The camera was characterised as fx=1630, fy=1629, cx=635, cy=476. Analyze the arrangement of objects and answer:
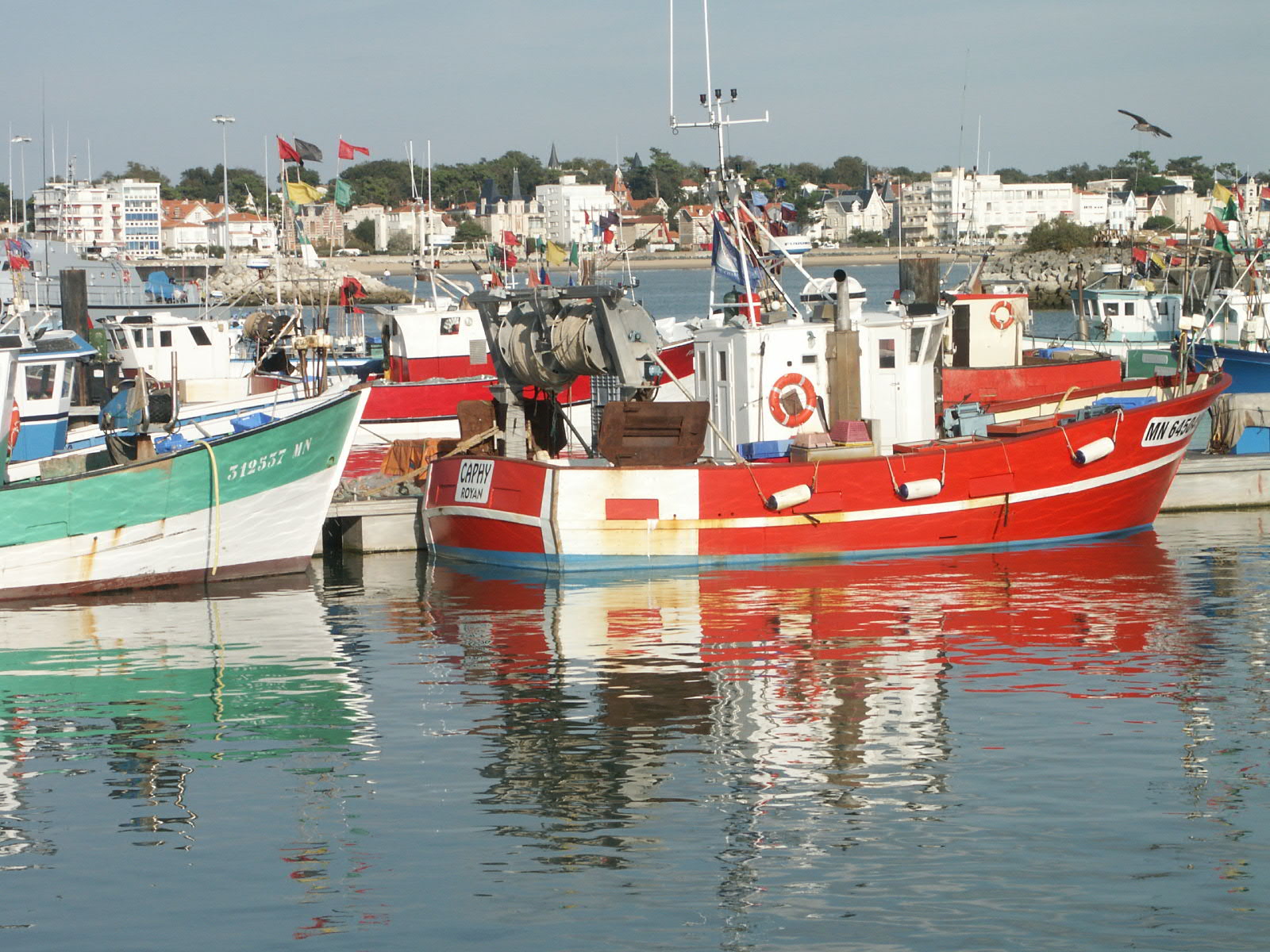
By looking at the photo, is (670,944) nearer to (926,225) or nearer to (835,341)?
(835,341)

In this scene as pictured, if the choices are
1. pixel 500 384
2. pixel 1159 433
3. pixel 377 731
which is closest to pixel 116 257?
pixel 500 384

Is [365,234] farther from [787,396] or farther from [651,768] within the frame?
[651,768]

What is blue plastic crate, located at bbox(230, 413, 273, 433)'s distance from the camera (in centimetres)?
2580

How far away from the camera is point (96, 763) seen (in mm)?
11891

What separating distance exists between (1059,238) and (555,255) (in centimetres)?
8009

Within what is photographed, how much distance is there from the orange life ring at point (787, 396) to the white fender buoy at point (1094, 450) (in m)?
3.39

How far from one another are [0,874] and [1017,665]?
8.66m

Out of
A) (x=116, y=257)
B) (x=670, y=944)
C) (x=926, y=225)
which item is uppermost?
(x=926, y=225)

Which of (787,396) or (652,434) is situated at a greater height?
(787,396)

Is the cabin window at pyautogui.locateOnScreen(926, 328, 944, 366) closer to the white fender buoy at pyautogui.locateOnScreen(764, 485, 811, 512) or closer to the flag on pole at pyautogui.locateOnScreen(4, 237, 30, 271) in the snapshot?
the white fender buoy at pyautogui.locateOnScreen(764, 485, 811, 512)

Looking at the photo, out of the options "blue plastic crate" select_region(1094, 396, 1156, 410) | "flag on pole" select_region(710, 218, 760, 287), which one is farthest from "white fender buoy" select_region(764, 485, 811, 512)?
"blue plastic crate" select_region(1094, 396, 1156, 410)

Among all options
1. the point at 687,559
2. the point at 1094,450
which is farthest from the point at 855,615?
the point at 1094,450

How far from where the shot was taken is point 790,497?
63.2 feet

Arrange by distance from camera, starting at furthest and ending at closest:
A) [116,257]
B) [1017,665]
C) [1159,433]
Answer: [116,257], [1159,433], [1017,665]
